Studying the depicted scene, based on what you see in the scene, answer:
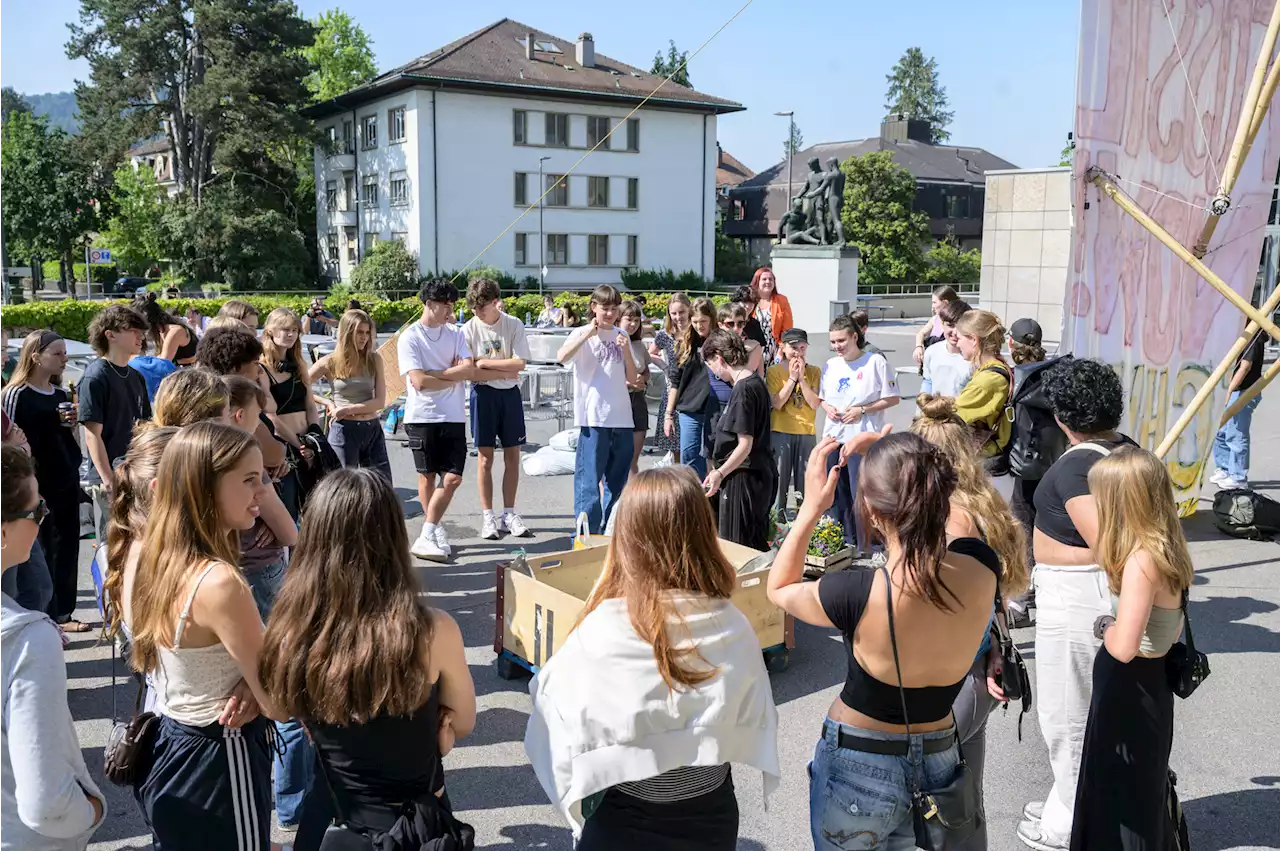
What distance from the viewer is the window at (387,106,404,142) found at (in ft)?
150

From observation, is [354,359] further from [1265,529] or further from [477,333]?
[1265,529]

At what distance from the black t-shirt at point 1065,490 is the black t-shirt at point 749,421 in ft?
7.38

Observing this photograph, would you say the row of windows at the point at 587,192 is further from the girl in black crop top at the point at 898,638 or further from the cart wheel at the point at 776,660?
the girl in black crop top at the point at 898,638

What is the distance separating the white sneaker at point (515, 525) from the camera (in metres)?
8.27

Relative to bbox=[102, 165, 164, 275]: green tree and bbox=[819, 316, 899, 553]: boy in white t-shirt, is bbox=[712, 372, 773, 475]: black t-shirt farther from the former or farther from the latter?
bbox=[102, 165, 164, 275]: green tree

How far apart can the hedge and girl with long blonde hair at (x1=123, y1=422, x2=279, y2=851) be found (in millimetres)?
20491

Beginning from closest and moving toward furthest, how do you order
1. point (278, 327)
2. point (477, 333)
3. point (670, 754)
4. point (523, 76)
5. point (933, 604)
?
point (670, 754) → point (933, 604) → point (278, 327) → point (477, 333) → point (523, 76)

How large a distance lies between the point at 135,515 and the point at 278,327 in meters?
3.39

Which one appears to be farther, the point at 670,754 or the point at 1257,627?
the point at 1257,627

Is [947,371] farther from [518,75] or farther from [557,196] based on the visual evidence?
[518,75]

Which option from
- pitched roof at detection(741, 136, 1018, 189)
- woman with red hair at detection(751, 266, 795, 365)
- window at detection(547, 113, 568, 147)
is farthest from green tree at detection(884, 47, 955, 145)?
woman with red hair at detection(751, 266, 795, 365)

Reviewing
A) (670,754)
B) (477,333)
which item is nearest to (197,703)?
(670,754)

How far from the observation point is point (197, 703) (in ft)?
8.88

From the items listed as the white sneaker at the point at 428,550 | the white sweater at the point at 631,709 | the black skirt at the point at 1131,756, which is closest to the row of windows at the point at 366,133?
the white sneaker at the point at 428,550
